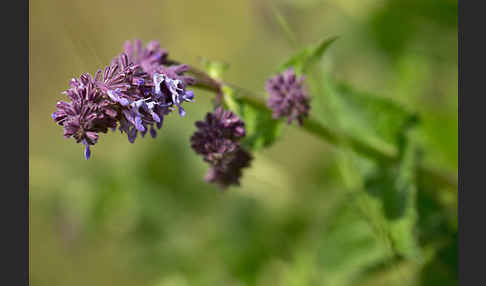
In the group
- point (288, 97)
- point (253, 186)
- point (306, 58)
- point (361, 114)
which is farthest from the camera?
point (253, 186)

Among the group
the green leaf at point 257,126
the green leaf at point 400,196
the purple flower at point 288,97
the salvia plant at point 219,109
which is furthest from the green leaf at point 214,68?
the green leaf at point 400,196

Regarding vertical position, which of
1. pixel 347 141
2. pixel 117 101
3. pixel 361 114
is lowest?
pixel 117 101

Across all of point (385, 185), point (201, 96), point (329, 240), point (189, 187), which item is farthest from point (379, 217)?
point (201, 96)

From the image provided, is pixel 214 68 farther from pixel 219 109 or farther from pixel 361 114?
pixel 361 114

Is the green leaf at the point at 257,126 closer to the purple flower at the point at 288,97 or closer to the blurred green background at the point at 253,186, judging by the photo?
the purple flower at the point at 288,97

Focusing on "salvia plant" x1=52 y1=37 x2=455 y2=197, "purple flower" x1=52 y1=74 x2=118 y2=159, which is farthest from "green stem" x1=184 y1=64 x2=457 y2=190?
"purple flower" x1=52 y1=74 x2=118 y2=159

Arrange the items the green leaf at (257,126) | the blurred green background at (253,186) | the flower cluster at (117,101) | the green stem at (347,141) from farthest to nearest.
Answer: the blurred green background at (253,186)
the green leaf at (257,126)
the green stem at (347,141)
the flower cluster at (117,101)

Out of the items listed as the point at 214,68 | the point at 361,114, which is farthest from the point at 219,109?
the point at 361,114
